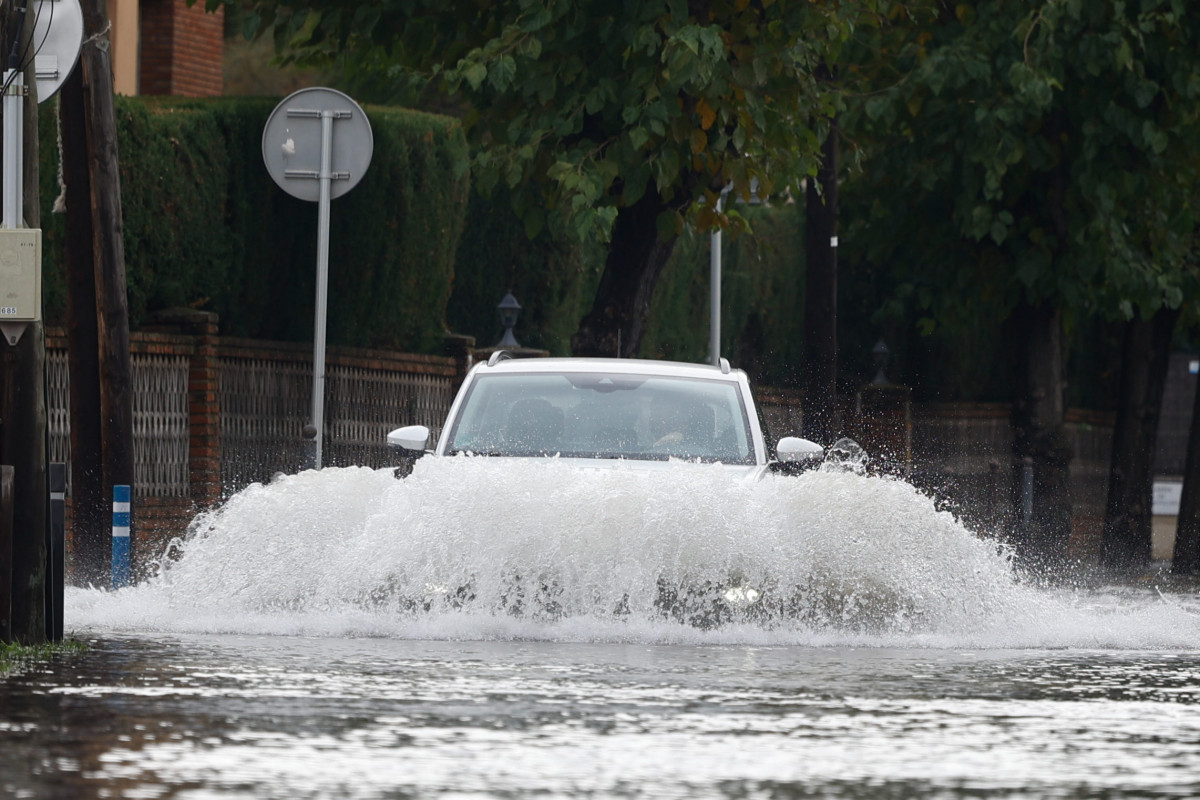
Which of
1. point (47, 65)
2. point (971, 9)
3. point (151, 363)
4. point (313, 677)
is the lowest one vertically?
point (313, 677)

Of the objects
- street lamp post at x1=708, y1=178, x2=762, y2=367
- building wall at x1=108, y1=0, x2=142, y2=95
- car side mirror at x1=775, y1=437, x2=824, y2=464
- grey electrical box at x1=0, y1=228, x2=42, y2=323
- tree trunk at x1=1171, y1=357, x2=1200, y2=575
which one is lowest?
tree trunk at x1=1171, y1=357, x2=1200, y2=575

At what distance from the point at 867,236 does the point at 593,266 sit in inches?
135

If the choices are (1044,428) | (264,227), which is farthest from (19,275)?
(1044,428)

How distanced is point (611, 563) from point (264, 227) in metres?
10.6

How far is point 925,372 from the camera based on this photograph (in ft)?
118

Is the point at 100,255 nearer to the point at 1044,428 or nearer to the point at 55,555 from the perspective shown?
the point at 55,555

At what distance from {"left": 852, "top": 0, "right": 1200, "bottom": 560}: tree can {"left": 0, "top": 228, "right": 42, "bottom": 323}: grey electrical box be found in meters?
14.0

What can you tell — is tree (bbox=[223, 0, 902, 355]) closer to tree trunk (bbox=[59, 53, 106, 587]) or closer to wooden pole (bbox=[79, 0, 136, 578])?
wooden pole (bbox=[79, 0, 136, 578])

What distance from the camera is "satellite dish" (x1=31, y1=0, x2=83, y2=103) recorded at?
14172mm

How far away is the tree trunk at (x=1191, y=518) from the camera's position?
28078 millimetres

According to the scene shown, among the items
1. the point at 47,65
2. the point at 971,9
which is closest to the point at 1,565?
the point at 47,65

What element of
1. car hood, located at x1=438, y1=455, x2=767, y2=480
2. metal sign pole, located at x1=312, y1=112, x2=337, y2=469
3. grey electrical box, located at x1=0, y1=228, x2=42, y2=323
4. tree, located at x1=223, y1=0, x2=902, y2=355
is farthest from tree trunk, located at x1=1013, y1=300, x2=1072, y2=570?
grey electrical box, located at x1=0, y1=228, x2=42, y2=323

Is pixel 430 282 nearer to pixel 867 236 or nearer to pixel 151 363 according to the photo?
pixel 151 363

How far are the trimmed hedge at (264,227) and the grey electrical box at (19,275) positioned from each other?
25.6 ft
